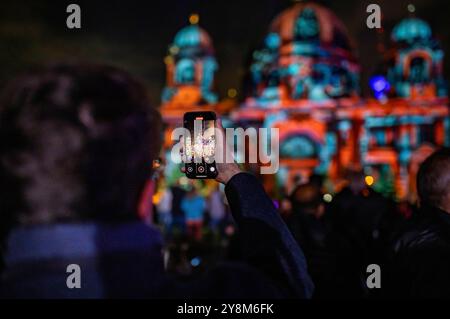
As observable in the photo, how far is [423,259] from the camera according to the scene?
311cm

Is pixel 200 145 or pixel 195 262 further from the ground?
pixel 200 145

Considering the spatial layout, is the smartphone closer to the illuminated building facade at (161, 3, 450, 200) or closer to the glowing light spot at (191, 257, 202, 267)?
the glowing light spot at (191, 257, 202, 267)

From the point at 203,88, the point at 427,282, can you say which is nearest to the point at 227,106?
the point at 203,88

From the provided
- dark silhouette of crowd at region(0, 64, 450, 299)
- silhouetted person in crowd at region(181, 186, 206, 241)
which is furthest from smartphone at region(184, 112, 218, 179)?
silhouetted person in crowd at region(181, 186, 206, 241)

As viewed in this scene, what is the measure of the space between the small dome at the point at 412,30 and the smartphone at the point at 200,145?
50.6 metres

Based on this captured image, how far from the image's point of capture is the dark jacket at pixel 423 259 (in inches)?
117

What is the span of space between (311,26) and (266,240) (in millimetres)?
50650

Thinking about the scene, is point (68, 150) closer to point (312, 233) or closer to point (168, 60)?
point (312, 233)

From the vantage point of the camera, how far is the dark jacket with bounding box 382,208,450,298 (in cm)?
298

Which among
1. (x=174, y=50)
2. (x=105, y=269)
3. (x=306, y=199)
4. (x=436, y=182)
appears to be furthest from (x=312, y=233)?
(x=174, y=50)

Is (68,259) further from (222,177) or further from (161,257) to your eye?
(222,177)

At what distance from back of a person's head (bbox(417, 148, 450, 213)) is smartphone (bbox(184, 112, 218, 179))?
69.1 inches

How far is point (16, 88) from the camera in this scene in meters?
1.45

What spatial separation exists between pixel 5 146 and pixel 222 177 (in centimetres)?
81
